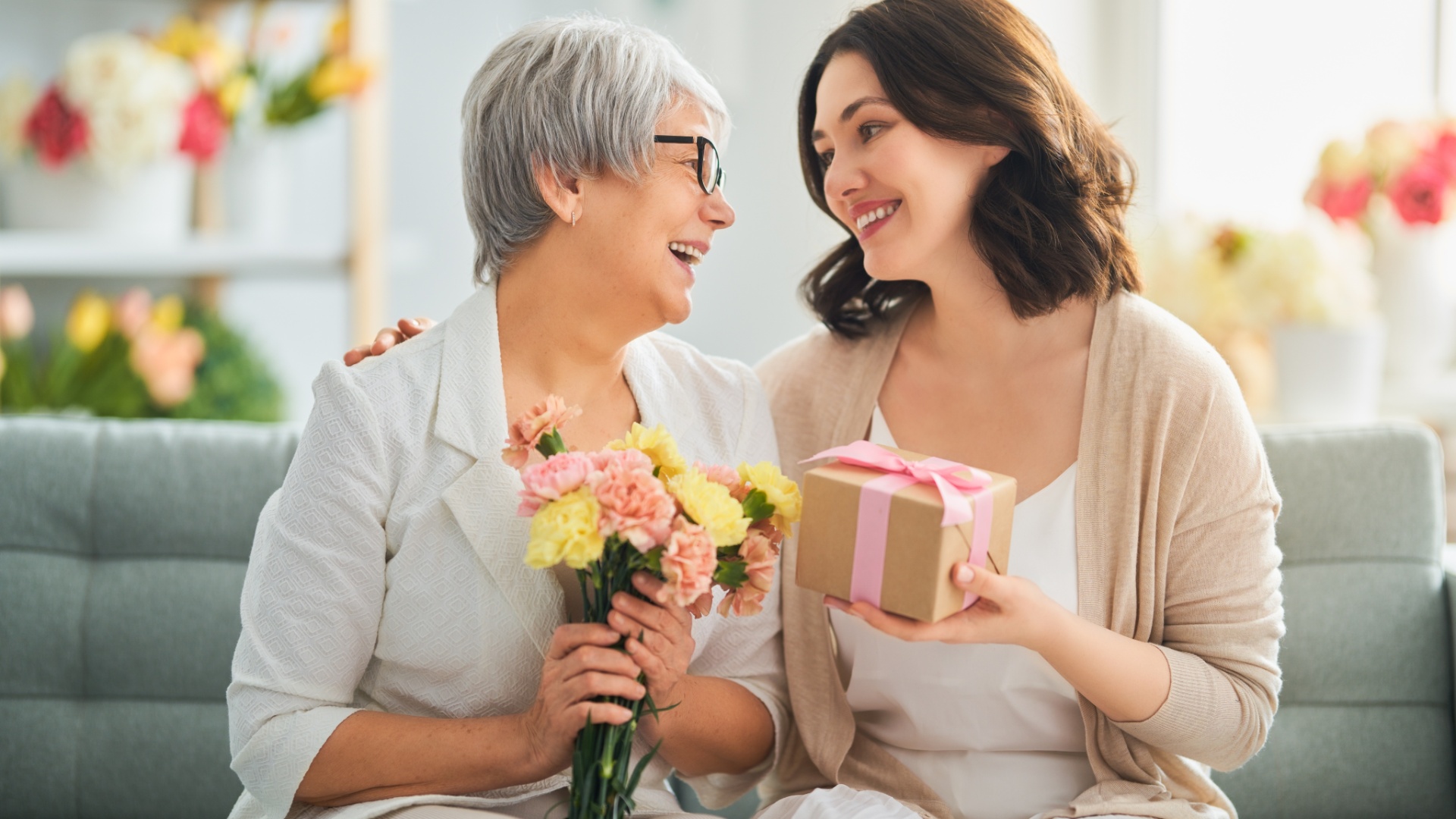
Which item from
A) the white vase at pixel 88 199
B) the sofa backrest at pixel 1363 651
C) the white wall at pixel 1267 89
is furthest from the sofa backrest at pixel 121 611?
the white wall at pixel 1267 89

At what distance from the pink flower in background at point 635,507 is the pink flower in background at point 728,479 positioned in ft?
0.36

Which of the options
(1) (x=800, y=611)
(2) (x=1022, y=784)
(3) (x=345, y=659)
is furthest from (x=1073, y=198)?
(3) (x=345, y=659)

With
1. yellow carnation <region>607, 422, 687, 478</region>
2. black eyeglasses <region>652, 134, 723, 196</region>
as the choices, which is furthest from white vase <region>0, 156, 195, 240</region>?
yellow carnation <region>607, 422, 687, 478</region>

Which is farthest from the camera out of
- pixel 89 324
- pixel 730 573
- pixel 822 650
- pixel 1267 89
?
pixel 1267 89

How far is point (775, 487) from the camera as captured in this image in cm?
125

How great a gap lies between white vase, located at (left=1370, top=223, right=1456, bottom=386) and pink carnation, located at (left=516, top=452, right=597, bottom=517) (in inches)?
85.3

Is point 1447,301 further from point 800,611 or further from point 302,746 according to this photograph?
point 302,746

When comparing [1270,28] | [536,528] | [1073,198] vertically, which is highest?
[1270,28]

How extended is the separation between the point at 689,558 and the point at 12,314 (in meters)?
1.96

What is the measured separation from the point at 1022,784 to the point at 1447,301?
6.37 feet

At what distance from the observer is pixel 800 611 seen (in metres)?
1.70

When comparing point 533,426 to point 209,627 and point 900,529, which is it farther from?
point 209,627

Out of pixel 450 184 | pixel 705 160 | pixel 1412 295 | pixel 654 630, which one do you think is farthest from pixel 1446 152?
pixel 450 184

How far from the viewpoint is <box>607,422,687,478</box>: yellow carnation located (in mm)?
1227
